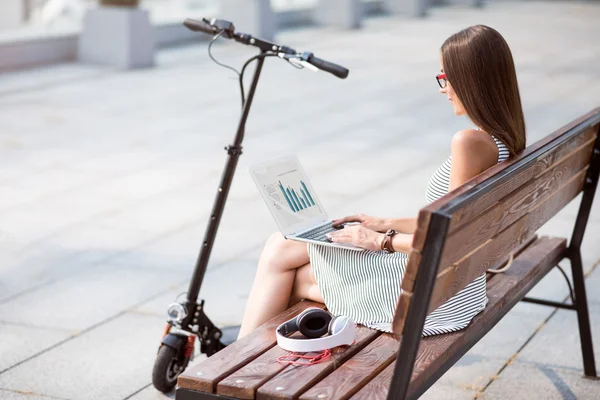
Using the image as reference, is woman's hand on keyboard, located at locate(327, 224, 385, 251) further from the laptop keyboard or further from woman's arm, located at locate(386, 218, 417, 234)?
woman's arm, located at locate(386, 218, 417, 234)

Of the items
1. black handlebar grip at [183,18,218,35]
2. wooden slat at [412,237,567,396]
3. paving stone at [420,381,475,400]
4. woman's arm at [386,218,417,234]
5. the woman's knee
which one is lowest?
paving stone at [420,381,475,400]

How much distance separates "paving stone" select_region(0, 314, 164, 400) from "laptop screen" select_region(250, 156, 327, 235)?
3.15 feet

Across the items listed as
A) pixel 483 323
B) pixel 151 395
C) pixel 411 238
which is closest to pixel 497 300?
pixel 483 323

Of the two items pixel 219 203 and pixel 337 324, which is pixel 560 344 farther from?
pixel 337 324

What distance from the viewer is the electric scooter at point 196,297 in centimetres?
382

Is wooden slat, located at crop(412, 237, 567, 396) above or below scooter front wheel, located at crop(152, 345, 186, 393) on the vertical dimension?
above

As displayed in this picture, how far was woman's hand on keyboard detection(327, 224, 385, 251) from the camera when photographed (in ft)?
11.1

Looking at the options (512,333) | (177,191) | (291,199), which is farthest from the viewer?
(177,191)

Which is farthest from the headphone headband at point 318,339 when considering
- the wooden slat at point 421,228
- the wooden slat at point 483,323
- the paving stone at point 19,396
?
the paving stone at point 19,396

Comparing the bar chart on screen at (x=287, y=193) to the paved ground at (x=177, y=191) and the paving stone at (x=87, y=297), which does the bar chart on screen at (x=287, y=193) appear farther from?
the paving stone at (x=87, y=297)

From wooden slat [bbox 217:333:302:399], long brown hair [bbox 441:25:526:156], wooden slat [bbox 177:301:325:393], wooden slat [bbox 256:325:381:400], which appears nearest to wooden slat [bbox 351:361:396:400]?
wooden slat [bbox 256:325:381:400]

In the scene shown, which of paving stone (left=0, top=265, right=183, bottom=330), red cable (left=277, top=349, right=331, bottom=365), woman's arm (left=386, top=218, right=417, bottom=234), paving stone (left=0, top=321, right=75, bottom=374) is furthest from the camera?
paving stone (left=0, top=265, right=183, bottom=330)

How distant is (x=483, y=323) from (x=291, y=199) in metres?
0.79

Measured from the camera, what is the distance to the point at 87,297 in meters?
5.07
